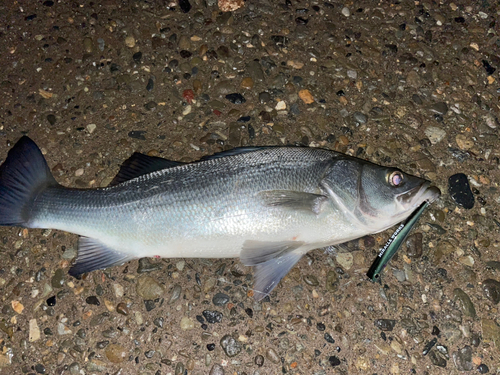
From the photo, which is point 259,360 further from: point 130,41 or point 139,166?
point 130,41

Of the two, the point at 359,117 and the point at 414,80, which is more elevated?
the point at 414,80

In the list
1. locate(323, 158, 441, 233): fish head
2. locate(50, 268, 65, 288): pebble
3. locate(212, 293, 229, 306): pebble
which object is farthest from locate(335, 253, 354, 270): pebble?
locate(50, 268, 65, 288): pebble

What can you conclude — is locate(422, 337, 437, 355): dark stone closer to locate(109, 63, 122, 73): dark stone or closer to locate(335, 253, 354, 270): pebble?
locate(335, 253, 354, 270): pebble

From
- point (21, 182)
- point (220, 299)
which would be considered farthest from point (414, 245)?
point (21, 182)

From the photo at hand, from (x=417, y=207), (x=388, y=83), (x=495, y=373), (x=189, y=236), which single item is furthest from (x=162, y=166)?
(x=495, y=373)

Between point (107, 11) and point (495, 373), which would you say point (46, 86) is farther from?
point (495, 373)

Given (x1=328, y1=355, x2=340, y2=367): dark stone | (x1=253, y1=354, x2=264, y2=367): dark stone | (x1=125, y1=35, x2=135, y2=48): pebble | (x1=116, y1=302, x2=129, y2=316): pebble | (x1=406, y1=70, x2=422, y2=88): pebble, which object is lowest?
(x1=253, y1=354, x2=264, y2=367): dark stone

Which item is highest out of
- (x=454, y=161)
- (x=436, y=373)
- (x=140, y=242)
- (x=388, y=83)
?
(x=388, y=83)
